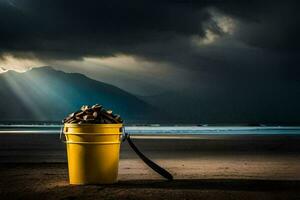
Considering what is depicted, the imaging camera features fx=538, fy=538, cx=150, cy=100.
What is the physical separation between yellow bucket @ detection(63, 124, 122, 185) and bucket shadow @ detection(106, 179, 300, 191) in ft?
1.26

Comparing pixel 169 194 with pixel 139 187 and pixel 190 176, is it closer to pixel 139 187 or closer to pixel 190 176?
pixel 139 187

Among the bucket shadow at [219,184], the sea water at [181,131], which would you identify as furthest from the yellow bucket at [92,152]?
the sea water at [181,131]

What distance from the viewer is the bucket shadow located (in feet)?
31.9

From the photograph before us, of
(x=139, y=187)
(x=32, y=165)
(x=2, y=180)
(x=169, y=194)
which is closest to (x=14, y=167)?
(x=32, y=165)

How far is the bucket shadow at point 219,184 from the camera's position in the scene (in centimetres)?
972

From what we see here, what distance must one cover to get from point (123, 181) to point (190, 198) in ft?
8.35

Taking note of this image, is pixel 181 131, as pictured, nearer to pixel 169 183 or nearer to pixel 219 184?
pixel 169 183

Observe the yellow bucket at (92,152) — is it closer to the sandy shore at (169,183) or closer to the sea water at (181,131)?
the sandy shore at (169,183)

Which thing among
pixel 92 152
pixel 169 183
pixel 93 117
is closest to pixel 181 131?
pixel 169 183

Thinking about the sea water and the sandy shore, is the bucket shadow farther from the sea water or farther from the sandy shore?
the sea water

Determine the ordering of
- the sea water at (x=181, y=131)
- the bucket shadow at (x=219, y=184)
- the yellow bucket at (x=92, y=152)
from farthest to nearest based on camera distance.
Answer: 1. the sea water at (x=181, y=131)
2. the yellow bucket at (x=92, y=152)
3. the bucket shadow at (x=219, y=184)

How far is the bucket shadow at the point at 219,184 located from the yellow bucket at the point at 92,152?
0.38 meters

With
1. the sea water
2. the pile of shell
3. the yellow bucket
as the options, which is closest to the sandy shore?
the yellow bucket

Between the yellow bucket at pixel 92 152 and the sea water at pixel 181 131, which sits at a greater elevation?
the sea water at pixel 181 131
